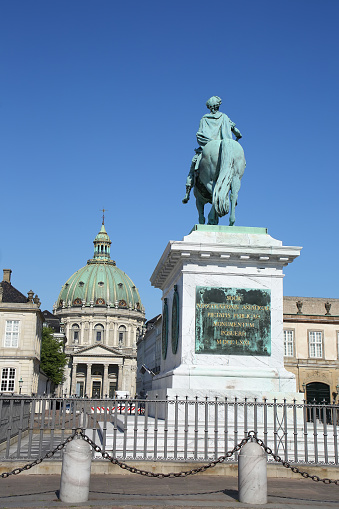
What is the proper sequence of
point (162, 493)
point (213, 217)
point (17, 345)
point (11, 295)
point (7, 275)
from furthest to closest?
point (7, 275)
point (11, 295)
point (17, 345)
point (213, 217)
point (162, 493)

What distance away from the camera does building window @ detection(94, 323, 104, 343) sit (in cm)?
15788

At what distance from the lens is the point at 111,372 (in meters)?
148

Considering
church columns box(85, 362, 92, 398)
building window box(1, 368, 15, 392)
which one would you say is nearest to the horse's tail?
building window box(1, 368, 15, 392)

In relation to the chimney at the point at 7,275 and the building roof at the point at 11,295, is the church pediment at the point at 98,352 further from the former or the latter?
the building roof at the point at 11,295

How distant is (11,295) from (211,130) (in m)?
49.1

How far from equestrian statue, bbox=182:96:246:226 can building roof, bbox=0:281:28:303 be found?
46.9m

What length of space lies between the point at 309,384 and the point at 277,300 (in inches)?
1554

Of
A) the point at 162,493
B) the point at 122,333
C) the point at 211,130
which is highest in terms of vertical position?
the point at 122,333

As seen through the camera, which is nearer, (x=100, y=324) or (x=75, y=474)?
(x=75, y=474)

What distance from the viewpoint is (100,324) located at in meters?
160

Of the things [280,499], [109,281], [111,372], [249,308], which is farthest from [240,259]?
[109,281]

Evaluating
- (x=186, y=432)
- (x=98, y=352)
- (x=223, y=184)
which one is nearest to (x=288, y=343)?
(x=223, y=184)

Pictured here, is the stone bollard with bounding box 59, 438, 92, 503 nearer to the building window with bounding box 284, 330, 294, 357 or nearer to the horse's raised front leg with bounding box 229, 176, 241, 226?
the horse's raised front leg with bounding box 229, 176, 241, 226

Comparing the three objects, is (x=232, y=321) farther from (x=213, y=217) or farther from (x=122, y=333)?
(x=122, y=333)
